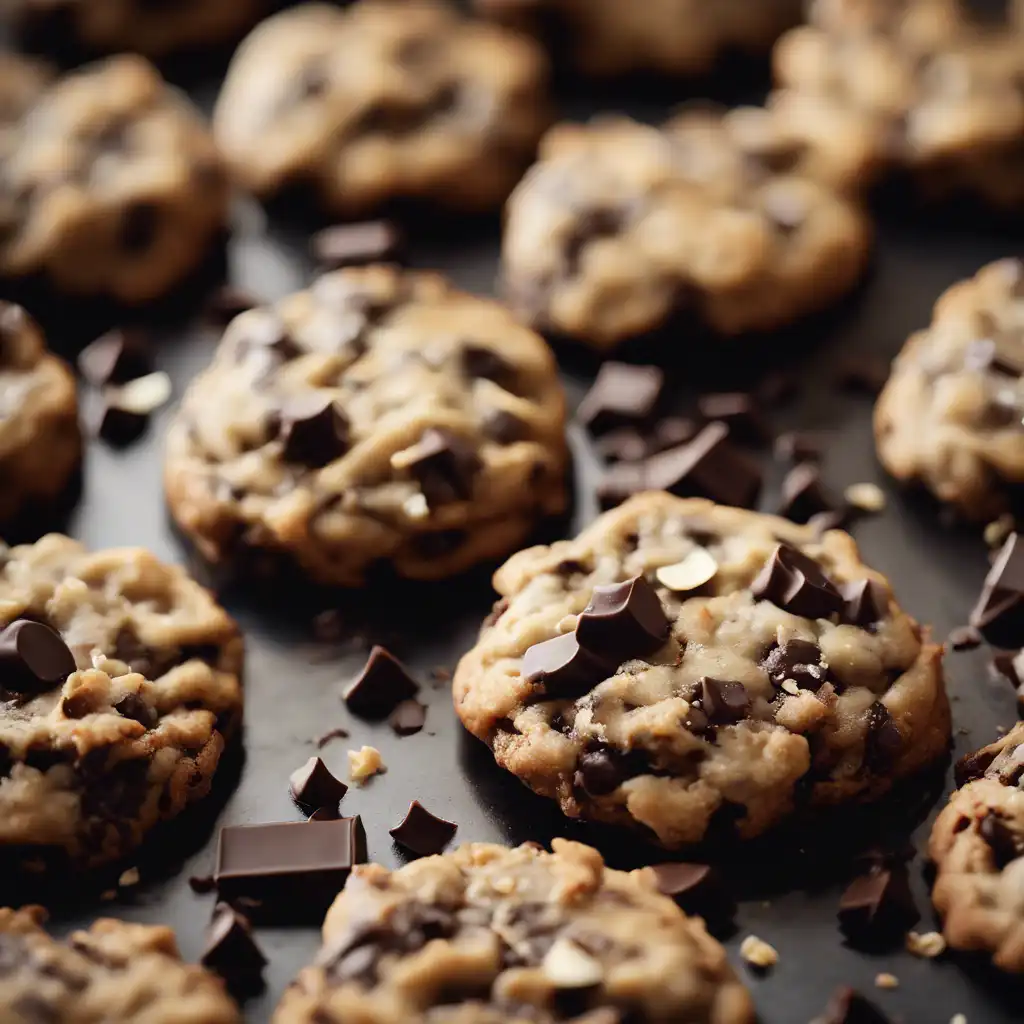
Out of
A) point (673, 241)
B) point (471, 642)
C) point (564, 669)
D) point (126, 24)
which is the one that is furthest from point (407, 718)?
point (126, 24)

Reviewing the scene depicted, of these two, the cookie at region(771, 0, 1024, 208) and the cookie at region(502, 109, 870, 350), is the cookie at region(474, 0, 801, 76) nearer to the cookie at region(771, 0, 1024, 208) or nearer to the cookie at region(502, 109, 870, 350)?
the cookie at region(771, 0, 1024, 208)

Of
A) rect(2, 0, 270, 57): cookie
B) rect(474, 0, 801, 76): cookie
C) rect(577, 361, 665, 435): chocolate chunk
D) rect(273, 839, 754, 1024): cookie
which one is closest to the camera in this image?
rect(273, 839, 754, 1024): cookie

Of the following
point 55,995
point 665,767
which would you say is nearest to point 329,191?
point 665,767

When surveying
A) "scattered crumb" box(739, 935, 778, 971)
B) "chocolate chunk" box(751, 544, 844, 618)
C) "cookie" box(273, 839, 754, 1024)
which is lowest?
"scattered crumb" box(739, 935, 778, 971)

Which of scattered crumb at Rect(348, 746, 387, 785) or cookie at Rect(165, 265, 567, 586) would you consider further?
cookie at Rect(165, 265, 567, 586)

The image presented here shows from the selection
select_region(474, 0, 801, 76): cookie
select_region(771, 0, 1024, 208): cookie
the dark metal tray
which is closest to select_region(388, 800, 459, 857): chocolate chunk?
the dark metal tray

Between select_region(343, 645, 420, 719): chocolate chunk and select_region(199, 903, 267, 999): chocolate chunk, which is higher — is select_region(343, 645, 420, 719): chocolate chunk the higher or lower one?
the higher one

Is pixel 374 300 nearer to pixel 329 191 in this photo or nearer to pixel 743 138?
pixel 329 191

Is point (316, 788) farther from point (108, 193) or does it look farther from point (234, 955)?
point (108, 193)
